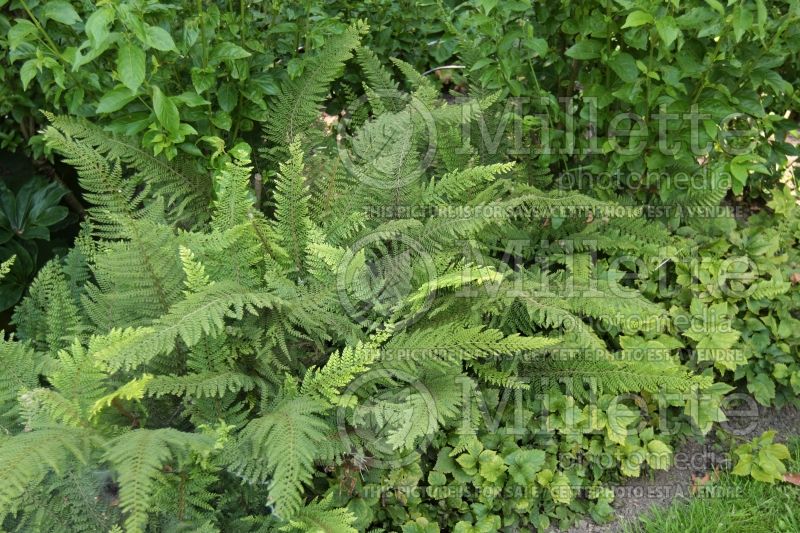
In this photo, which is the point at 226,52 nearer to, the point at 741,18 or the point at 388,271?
the point at 388,271

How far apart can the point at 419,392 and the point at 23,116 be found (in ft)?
6.75

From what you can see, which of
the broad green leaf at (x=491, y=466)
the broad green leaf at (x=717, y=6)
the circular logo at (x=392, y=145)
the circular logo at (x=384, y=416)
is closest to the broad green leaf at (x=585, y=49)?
the broad green leaf at (x=717, y=6)

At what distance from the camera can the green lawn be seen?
2.38 meters

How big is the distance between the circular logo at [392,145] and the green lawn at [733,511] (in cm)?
145

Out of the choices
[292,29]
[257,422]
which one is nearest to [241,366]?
[257,422]

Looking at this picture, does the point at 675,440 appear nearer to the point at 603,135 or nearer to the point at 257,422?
the point at 603,135

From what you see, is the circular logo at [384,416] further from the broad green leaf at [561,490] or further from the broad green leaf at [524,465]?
the broad green leaf at [561,490]

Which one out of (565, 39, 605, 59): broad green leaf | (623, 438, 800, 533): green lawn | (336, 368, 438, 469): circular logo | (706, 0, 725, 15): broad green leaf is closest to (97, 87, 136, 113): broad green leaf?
(336, 368, 438, 469): circular logo

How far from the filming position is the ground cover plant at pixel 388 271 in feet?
6.49

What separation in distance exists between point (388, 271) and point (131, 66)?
102 cm

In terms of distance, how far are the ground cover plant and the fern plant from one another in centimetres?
1

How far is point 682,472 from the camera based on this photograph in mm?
2596

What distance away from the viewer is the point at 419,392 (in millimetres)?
2191

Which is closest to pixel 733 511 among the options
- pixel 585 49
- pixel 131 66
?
pixel 585 49
